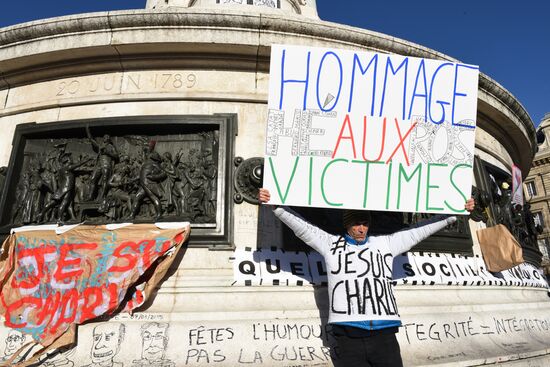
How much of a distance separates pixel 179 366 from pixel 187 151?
2.55 m

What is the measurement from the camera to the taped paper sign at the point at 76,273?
373 centimetres

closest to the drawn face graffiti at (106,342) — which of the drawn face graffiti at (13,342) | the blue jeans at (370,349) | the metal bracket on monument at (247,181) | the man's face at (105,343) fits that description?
the man's face at (105,343)

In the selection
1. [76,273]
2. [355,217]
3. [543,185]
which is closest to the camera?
[355,217]

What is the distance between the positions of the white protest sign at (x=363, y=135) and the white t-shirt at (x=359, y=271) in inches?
15.7

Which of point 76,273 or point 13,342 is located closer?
point 13,342

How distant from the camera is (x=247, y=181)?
4.46 meters

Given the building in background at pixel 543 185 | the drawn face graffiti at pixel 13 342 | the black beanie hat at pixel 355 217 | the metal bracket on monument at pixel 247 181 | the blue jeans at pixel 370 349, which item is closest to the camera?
the blue jeans at pixel 370 349

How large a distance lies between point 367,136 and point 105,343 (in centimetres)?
330

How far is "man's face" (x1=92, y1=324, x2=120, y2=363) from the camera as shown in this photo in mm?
3463

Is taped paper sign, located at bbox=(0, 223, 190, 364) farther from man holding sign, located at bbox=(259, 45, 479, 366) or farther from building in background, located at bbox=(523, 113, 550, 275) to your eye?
building in background, located at bbox=(523, 113, 550, 275)

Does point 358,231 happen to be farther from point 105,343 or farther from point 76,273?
point 76,273

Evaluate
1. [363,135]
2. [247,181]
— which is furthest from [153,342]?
[363,135]

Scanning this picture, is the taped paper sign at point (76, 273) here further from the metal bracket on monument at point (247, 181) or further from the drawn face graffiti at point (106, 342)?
the metal bracket on monument at point (247, 181)

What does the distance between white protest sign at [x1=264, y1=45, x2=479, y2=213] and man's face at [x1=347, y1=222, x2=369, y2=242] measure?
0.35 meters
